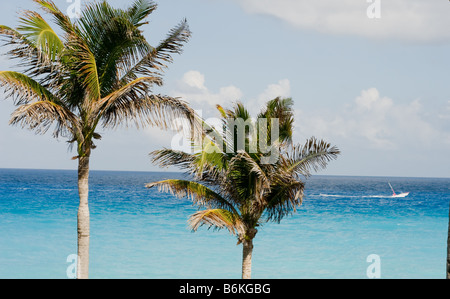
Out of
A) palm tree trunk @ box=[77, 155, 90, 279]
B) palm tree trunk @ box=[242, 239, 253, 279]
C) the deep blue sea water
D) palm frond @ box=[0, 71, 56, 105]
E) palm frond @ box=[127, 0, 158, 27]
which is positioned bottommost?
the deep blue sea water

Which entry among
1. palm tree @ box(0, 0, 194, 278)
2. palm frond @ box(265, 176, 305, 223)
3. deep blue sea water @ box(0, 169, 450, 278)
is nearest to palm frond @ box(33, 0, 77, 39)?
palm tree @ box(0, 0, 194, 278)

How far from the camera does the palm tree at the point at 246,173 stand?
12380 mm

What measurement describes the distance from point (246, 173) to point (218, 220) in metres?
1.50

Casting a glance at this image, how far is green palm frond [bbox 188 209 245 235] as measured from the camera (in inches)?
443

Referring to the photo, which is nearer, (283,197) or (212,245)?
(283,197)

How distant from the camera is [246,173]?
12617mm

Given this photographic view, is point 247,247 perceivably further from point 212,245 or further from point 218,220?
point 212,245

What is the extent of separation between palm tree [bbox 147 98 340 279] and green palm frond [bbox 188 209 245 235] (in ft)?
0.09

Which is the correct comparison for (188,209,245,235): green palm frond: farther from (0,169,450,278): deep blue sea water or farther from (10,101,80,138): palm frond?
(0,169,450,278): deep blue sea water

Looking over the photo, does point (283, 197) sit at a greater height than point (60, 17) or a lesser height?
lesser

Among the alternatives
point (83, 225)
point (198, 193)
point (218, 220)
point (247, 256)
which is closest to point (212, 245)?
point (247, 256)

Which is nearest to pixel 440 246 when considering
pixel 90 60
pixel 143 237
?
pixel 143 237
